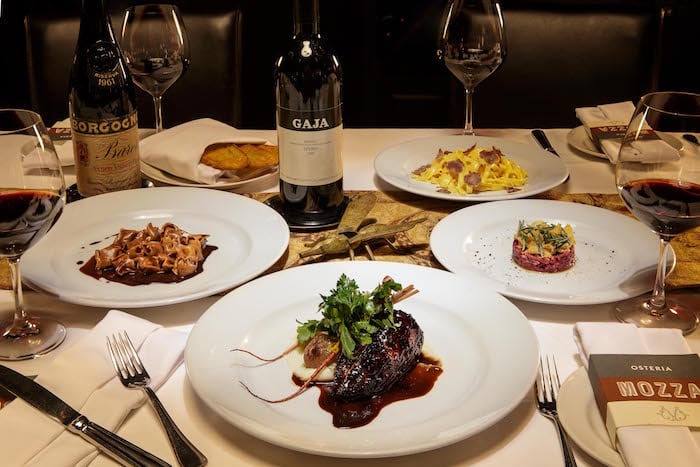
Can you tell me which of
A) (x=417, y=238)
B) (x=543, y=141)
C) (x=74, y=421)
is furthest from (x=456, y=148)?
(x=74, y=421)

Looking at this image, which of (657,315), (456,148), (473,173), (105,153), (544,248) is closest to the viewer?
(657,315)

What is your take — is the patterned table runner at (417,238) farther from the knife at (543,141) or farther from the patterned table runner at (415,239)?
the knife at (543,141)

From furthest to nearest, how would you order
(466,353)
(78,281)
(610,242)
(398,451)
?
(610,242) → (78,281) → (466,353) → (398,451)

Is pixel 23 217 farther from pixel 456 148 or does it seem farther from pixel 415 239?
pixel 456 148

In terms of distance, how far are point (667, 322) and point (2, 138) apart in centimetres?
95

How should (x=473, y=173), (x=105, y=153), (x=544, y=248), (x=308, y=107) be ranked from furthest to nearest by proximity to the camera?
(x=473, y=173) < (x=105, y=153) < (x=308, y=107) < (x=544, y=248)

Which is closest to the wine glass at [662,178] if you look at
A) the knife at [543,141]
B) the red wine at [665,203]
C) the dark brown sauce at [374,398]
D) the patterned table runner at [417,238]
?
the red wine at [665,203]

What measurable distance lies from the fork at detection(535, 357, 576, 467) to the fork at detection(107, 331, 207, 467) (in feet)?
1.31

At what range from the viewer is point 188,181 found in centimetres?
171

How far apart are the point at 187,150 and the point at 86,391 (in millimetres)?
809

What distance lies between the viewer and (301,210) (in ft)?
4.99

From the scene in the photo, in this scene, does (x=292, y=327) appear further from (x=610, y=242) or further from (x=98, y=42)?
(x=98, y=42)

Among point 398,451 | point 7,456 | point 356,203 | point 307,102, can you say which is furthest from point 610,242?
point 7,456

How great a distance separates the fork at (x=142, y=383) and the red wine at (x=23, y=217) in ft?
0.60
